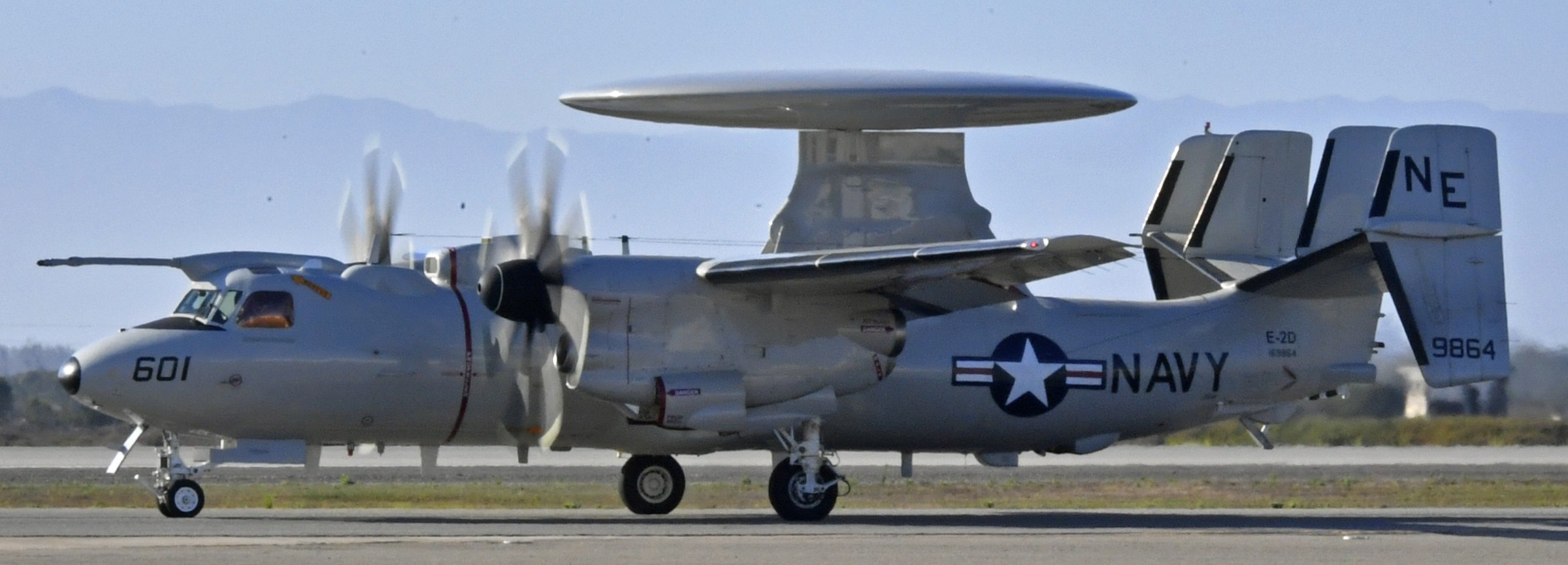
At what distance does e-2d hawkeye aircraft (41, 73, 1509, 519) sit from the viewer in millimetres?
18812

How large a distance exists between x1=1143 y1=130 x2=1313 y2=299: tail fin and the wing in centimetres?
475

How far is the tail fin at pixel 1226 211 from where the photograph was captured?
23.5 metres

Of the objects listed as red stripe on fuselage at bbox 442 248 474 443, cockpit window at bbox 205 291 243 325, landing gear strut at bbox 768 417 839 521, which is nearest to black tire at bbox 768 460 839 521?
landing gear strut at bbox 768 417 839 521

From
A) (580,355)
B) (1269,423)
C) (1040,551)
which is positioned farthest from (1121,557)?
(1269,423)

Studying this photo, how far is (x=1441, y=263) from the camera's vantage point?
64.4 ft

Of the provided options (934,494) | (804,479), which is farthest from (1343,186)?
(934,494)

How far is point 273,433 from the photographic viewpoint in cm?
1934

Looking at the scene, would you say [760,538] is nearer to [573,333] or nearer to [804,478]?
[804,478]

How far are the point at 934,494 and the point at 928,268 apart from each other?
11.0 meters

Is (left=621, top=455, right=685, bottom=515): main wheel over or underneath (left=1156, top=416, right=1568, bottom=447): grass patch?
over

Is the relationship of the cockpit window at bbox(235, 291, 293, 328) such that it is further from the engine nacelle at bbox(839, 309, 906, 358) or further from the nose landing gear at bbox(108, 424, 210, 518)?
the engine nacelle at bbox(839, 309, 906, 358)

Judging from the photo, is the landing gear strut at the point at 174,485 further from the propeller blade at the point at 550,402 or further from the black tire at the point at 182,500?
the propeller blade at the point at 550,402

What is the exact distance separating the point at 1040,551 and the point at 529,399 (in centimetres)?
650

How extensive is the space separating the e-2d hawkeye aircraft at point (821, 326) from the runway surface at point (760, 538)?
3.07 ft
